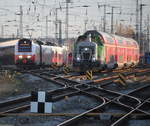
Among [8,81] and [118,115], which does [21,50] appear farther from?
[118,115]

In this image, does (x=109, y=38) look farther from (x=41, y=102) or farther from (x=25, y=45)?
(x=41, y=102)

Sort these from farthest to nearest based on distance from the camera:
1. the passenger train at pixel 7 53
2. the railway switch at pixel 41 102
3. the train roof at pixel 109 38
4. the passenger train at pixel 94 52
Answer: the passenger train at pixel 7 53 → the train roof at pixel 109 38 → the passenger train at pixel 94 52 → the railway switch at pixel 41 102

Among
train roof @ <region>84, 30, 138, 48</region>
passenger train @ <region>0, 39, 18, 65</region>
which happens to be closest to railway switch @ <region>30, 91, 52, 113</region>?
train roof @ <region>84, 30, 138, 48</region>

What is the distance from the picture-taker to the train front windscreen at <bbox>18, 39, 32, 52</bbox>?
34.8m

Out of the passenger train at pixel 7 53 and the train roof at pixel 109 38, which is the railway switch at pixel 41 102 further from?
the passenger train at pixel 7 53

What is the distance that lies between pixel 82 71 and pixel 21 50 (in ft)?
34.0

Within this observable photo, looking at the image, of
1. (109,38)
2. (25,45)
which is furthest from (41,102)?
(25,45)

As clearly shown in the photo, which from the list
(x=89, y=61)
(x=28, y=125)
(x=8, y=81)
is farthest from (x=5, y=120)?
(x=89, y=61)

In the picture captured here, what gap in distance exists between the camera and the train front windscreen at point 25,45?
34.8m

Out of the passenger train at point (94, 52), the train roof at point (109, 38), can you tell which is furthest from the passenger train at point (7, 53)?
the passenger train at point (94, 52)

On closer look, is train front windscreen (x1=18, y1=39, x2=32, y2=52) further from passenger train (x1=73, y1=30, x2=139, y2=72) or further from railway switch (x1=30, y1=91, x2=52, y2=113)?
railway switch (x1=30, y1=91, x2=52, y2=113)

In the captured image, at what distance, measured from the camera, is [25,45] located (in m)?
35.0

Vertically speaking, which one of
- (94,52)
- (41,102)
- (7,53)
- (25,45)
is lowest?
(7,53)

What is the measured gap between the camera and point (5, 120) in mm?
9211
